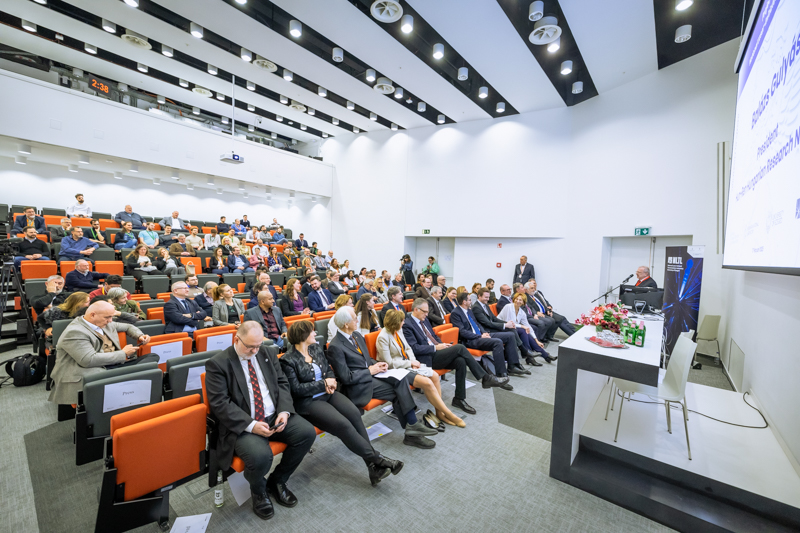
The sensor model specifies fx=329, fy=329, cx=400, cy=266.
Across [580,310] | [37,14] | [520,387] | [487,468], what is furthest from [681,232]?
[37,14]

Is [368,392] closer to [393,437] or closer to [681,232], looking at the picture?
[393,437]

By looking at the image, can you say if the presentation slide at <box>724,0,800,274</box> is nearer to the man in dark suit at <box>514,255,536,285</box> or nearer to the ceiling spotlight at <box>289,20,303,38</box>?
the man in dark suit at <box>514,255,536,285</box>

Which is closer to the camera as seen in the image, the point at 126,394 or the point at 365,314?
the point at 126,394

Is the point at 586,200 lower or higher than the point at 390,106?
lower

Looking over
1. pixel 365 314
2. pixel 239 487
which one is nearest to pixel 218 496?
pixel 239 487

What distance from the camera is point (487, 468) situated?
252 centimetres

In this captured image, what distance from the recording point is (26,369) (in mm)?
3479

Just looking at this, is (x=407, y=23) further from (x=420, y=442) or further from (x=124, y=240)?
(x=124, y=240)

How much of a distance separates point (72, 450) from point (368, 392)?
2.30 meters

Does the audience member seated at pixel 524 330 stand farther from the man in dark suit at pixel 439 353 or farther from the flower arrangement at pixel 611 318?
the flower arrangement at pixel 611 318

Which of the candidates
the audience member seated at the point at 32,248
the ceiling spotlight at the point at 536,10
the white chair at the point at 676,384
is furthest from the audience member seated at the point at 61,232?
the white chair at the point at 676,384

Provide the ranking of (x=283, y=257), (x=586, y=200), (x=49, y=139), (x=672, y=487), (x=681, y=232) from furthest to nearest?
(x=283, y=257) → (x=586, y=200) → (x=49, y=139) → (x=681, y=232) → (x=672, y=487)

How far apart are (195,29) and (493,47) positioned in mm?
5984

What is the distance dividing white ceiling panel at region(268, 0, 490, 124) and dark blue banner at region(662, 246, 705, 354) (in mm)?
6085
